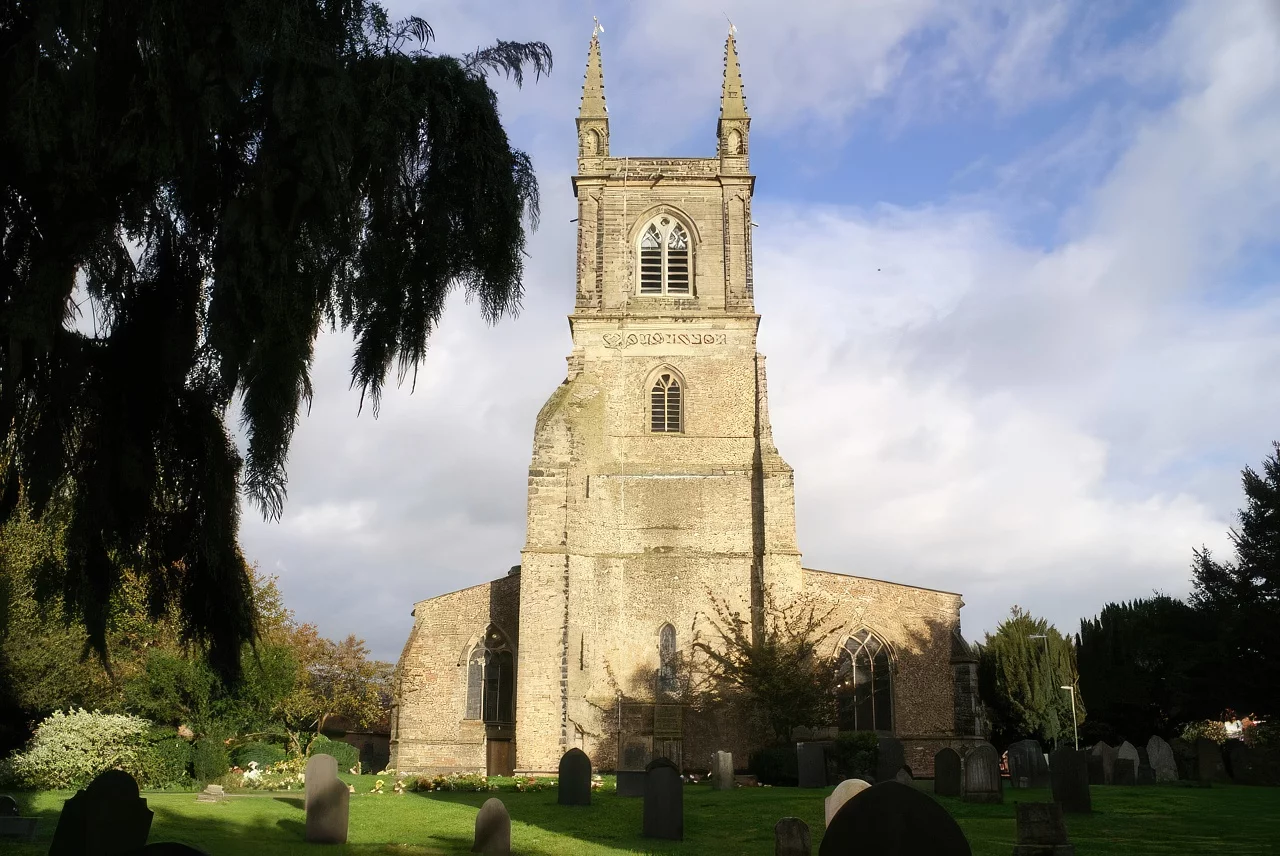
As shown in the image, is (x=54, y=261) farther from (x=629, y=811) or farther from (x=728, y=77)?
(x=728, y=77)

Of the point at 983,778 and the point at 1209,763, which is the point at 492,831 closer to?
the point at 983,778

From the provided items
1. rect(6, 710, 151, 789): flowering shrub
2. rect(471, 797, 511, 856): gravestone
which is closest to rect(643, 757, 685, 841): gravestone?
→ rect(471, 797, 511, 856): gravestone

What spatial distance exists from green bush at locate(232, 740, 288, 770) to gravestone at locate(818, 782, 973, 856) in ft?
78.0

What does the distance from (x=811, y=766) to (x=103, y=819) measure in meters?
17.2

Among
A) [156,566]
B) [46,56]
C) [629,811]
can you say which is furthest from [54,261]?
[629,811]

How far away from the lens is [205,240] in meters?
6.34

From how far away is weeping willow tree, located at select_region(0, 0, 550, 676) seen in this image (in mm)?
5672

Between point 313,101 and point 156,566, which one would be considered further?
point 156,566

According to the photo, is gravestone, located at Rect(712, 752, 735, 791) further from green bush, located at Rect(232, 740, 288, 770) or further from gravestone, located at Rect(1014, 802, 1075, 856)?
gravestone, located at Rect(1014, 802, 1075, 856)

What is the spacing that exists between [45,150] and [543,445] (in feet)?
80.2

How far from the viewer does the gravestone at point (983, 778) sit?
18.5 m

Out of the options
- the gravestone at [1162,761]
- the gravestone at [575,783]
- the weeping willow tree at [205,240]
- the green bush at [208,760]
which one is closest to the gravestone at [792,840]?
the weeping willow tree at [205,240]

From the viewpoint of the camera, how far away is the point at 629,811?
17812 mm

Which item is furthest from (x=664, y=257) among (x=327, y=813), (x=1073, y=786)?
(x=327, y=813)
